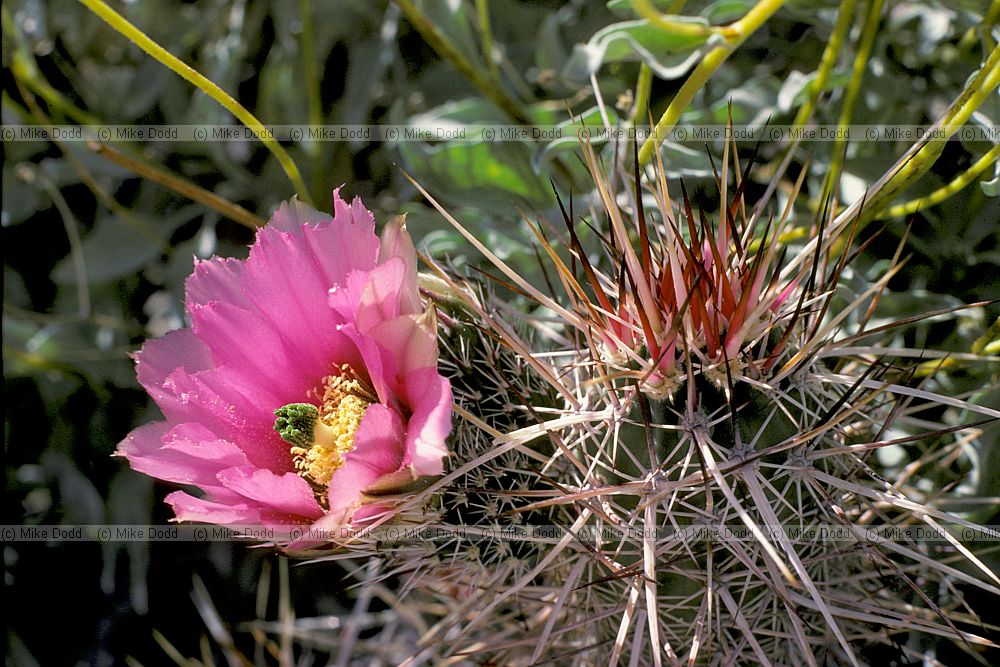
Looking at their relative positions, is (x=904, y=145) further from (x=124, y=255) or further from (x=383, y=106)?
(x=124, y=255)

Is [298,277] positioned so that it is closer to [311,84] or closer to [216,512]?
[216,512]

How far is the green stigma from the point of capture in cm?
52

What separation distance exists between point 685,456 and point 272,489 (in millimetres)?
246

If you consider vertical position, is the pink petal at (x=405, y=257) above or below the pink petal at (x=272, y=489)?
above

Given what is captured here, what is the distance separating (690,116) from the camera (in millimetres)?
772

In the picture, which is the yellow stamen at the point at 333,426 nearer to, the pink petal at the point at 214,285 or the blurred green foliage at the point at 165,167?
the pink petal at the point at 214,285

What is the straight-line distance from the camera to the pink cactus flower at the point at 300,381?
1.59 feet

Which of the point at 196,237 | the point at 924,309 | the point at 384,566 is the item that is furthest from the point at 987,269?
the point at 196,237

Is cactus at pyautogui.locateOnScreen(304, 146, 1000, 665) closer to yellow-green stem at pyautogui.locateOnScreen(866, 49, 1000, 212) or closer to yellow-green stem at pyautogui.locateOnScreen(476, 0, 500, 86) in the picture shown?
yellow-green stem at pyautogui.locateOnScreen(866, 49, 1000, 212)

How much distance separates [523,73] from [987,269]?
0.52m

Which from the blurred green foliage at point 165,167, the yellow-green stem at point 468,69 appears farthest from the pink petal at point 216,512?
the yellow-green stem at point 468,69

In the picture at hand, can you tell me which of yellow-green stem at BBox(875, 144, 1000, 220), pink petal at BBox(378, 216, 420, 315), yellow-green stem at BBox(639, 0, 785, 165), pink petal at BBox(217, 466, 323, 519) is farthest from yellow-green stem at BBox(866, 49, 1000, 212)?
pink petal at BBox(217, 466, 323, 519)

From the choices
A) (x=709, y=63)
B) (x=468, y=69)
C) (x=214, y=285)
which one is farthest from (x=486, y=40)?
(x=214, y=285)

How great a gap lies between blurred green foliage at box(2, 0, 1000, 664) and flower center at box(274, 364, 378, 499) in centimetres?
29
